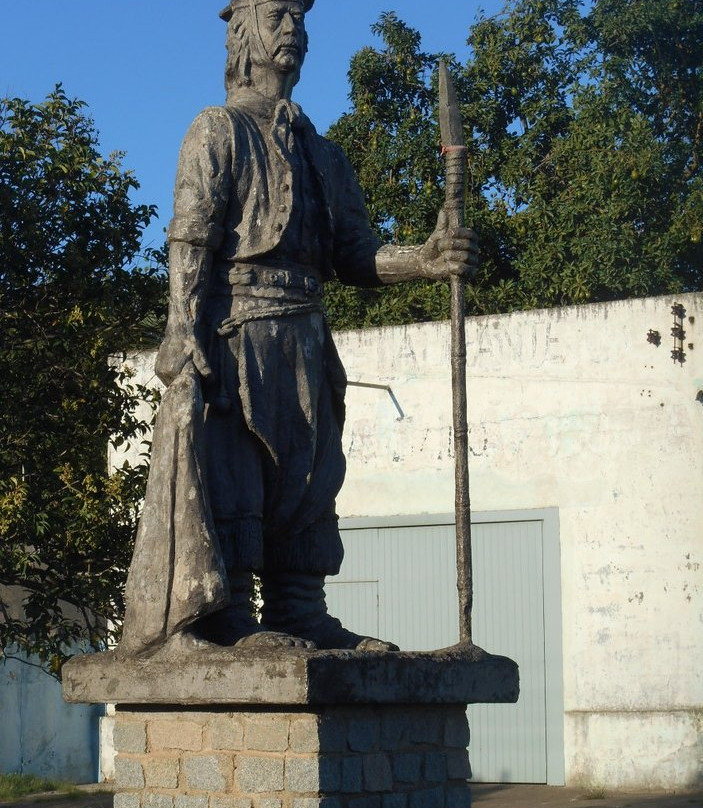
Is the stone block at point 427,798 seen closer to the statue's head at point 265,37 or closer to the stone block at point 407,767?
the stone block at point 407,767

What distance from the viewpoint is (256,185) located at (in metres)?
6.21

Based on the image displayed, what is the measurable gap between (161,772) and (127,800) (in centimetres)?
21

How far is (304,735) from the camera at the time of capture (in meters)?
→ 5.53

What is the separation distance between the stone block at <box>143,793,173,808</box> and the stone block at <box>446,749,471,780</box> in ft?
3.62

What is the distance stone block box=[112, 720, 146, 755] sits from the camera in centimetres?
591

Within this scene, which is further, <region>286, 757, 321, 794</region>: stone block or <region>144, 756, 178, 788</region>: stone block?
<region>144, 756, 178, 788</region>: stone block

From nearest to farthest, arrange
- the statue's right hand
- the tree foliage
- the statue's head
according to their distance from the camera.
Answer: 1. the statue's right hand
2. the statue's head
3. the tree foliage

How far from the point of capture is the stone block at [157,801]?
5798 millimetres

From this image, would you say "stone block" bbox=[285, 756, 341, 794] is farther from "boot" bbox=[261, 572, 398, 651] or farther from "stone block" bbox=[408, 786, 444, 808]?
"boot" bbox=[261, 572, 398, 651]

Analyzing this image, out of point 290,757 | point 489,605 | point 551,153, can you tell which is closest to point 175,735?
point 290,757

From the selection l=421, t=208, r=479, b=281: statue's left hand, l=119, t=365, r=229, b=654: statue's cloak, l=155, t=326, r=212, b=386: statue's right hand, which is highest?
l=421, t=208, r=479, b=281: statue's left hand

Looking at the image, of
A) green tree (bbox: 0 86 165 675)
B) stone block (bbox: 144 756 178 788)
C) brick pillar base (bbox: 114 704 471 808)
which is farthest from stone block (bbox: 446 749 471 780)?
green tree (bbox: 0 86 165 675)

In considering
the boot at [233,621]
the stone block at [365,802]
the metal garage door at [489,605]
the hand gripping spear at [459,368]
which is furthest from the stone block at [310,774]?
the metal garage door at [489,605]

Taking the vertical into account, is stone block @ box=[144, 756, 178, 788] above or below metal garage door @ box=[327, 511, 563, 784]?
above
